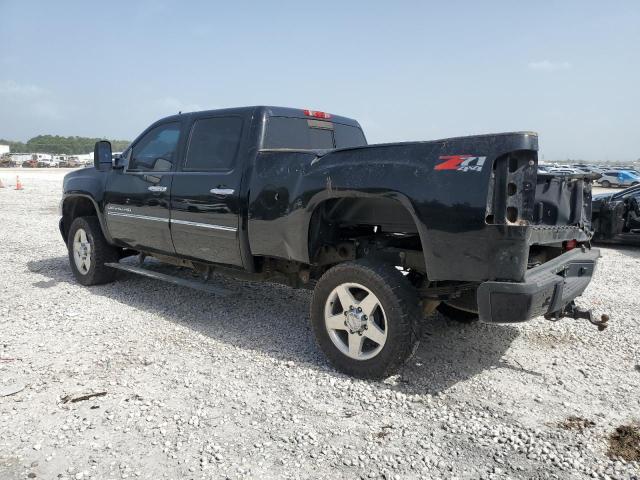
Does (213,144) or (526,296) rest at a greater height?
(213,144)

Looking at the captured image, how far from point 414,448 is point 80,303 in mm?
4035

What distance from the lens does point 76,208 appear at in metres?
6.47

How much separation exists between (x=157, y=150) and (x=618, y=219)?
25.4ft

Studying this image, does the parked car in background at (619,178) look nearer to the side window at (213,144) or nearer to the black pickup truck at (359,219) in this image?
the black pickup truck at (359,219)

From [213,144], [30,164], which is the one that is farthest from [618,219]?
[30,164]

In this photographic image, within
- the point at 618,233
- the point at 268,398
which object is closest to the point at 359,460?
the point at 268,398

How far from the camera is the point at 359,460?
8.59 ft

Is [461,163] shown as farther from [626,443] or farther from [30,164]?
[30,164]

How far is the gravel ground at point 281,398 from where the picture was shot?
2598 millimetres

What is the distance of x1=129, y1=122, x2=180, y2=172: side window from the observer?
16.5 feet

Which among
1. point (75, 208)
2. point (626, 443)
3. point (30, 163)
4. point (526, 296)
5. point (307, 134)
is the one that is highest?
point (30, 163)

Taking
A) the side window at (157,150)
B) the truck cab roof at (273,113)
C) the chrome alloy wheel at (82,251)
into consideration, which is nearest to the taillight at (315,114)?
the truck cab roof at (273,113)

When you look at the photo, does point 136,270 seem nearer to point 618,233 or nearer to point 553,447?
point 553,447

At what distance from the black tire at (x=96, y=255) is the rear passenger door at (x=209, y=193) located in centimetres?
155
